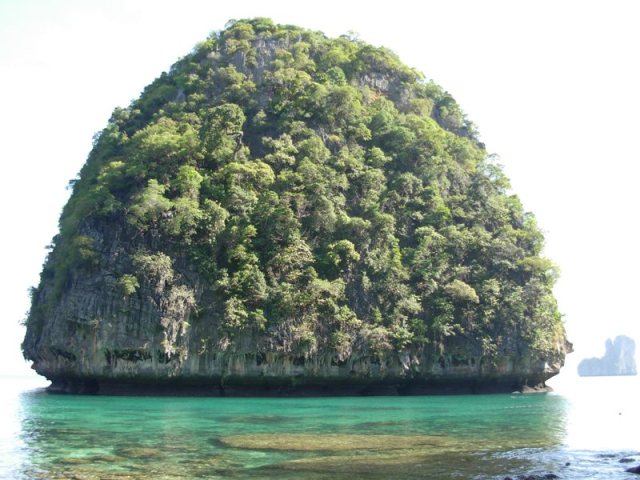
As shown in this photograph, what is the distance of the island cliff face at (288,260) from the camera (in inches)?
1257

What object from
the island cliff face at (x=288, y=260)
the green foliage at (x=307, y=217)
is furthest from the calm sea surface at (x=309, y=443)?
the green foliage at (x=307, y=217)

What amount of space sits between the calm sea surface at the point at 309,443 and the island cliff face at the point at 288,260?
25.6 feet

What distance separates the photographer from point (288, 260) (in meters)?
33.8

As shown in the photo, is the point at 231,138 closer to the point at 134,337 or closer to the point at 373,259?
the point at 373,259

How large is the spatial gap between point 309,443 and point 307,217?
73.5 feet

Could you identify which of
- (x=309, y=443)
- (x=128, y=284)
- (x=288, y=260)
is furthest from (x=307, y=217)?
(x=309, y=443)

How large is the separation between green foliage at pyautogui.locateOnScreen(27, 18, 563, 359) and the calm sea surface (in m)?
9.54

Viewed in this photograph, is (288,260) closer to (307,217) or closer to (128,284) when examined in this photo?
(307,217)

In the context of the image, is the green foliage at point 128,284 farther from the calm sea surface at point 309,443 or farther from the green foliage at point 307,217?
the calm sea surface at point 309,443

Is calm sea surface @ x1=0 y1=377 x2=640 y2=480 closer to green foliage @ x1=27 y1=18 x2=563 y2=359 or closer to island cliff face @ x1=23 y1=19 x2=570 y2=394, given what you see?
island cliff face @ x1=23 y1=19 x2=570 y2=394

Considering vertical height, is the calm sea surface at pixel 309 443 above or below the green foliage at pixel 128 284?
below

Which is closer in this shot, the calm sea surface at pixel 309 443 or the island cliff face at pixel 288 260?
the calm sea surface at pixel 309 443

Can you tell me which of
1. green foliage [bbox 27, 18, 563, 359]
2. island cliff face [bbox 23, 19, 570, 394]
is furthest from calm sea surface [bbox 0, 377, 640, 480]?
green foliage [bbox 27, 18, 563, 359]

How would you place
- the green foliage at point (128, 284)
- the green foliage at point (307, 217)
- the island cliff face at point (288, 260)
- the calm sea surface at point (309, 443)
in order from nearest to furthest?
the calm sea surface at point (309, 443), the green foliage at point (128, 284), the island cliff face at point (288, 260), the green foliage at point (307, 217)
